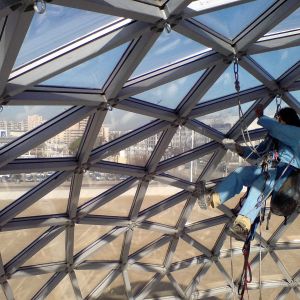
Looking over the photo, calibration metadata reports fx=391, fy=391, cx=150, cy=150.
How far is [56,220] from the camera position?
1491 cm

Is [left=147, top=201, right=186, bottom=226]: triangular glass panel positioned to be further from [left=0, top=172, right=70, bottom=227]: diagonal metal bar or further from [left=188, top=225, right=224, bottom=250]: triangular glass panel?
[left=0, top=172, right=70, bottom=227]: diagonal metal bar

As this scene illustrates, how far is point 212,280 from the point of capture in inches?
904

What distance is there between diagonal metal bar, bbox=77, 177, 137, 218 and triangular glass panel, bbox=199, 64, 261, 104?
4.53 m

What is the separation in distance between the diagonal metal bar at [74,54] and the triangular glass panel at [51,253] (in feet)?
32.0

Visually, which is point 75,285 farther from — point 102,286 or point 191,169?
point 191,169

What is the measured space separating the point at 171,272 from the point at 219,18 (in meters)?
16.0

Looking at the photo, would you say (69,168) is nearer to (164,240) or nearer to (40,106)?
(40,106)

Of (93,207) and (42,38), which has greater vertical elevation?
(93,207)

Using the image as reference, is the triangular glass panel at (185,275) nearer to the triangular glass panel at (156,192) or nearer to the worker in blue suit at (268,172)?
the triangular glass panel at (156,192)

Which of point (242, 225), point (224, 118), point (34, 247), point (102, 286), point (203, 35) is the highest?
point (224, 118)

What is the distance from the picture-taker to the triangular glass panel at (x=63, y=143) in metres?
11.3

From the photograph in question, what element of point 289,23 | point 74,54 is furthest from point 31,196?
point 289,23

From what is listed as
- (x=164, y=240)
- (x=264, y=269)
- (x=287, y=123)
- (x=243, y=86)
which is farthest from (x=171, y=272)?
(x=287, y=123)

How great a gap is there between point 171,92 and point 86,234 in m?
8.46
